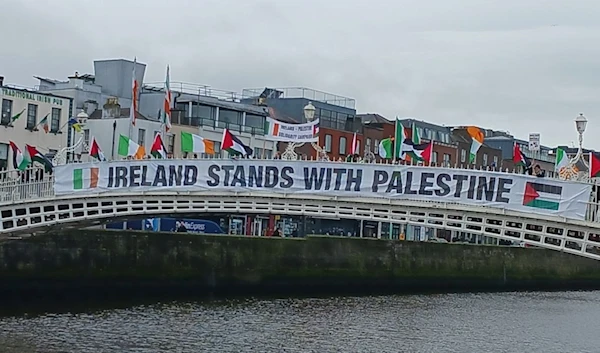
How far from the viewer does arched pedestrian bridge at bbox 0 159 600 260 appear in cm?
2559

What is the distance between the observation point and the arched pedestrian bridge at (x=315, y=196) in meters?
25.6

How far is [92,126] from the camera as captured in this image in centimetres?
6100

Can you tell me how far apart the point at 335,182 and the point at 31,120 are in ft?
100

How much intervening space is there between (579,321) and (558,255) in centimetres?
2068

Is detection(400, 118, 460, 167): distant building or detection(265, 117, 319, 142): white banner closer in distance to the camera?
detection(265, 117, 319, 142): white banner

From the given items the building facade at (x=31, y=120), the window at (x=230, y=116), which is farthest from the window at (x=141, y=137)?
the window at (x=230, y=116)

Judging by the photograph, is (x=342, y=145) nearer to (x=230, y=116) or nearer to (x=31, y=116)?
(x=230, y=116)

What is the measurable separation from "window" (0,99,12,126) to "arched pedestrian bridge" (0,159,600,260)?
1864 centimetres

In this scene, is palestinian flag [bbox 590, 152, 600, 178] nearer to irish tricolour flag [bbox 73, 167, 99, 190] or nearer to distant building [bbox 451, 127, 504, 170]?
irish tricolour flag [bbox 73, 167, 99, 190]

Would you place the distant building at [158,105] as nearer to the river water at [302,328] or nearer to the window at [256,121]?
the window at [256,121]

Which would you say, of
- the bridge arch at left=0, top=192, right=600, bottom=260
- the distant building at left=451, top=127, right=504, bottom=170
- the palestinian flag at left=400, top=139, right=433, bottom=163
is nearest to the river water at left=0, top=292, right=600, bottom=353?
the bridge arch at left=0, top=192, right=600, bottom=260

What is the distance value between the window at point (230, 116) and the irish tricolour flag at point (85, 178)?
34.1 metres

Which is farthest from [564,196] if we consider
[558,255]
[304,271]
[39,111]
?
[558,255]

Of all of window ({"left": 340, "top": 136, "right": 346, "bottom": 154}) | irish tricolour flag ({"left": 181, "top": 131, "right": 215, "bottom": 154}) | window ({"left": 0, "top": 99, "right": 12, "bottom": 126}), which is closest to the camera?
irish tricolour flag ({"left": 181, "top": 131, "right": 215, "bottom": 154})
